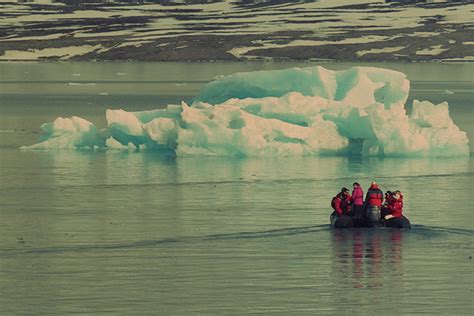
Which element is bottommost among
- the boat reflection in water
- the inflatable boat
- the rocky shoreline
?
the boat reflection in water

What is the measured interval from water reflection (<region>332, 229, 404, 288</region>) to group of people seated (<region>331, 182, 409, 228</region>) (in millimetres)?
281

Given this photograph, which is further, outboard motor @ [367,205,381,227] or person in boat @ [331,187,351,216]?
person in boat @ [331,187,351,216]

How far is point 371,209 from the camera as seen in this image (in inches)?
1016

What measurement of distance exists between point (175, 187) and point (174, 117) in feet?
24.0

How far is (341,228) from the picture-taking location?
25906mm

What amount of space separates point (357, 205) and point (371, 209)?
446 millimetres

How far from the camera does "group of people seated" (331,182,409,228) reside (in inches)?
1015

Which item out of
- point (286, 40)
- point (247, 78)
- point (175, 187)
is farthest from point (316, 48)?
point (175, 187)

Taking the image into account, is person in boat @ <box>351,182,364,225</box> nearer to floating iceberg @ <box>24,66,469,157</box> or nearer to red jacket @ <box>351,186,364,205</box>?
red jacket @ <box>351,186,364,205</box>

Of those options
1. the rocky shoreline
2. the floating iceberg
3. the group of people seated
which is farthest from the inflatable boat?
the rocky shoreline

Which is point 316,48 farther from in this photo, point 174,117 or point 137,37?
point 174,117

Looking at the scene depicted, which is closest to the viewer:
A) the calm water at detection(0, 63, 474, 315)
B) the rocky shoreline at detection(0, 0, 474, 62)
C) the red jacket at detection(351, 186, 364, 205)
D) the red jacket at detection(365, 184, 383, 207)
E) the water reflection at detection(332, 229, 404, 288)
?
the calm water at detection(0, 63, 474, 315)

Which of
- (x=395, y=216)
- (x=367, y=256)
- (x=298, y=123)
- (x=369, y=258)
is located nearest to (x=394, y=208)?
(x=395, y=216)

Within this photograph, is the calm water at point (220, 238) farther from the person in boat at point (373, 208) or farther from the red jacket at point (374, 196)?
the red jacket at point (374, 196)
